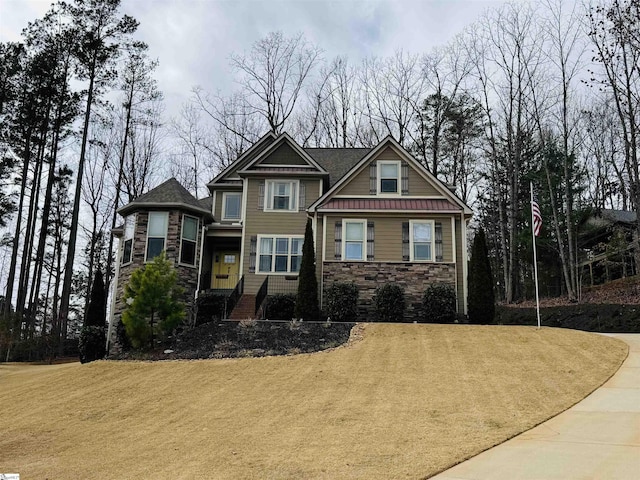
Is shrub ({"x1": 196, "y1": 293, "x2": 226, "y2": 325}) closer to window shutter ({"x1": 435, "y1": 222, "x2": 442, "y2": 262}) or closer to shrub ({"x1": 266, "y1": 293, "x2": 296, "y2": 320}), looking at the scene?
shrub ({"x1": 266, "y1": 293, "x2": 296, "y2": 320})

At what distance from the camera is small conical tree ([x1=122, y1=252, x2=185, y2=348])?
578 inches

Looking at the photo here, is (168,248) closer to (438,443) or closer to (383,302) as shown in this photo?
(383,302)

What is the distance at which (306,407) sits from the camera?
29.3 ft

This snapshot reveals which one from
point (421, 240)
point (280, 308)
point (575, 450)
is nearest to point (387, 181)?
point (421, 240)

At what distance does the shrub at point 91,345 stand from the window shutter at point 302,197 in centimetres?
869

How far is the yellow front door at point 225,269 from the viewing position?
21.5 meters

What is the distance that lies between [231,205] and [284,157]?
10.5 feet

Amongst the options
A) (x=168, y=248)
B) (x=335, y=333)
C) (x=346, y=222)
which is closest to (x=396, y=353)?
(x=335, y=333)

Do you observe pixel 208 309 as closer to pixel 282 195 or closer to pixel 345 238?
pixel 282 195

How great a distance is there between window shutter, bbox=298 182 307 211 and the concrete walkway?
1379 centimetres

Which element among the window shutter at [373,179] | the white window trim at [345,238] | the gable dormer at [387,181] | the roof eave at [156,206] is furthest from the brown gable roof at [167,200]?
the window shutter at [373,179]

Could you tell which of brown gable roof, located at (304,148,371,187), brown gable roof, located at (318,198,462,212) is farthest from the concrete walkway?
brown gable roof, located at (304,148,371,187)

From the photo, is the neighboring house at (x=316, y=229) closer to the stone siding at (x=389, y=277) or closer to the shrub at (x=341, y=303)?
the stone siding at (x=389, y=277)

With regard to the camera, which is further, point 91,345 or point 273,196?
point 273,196
